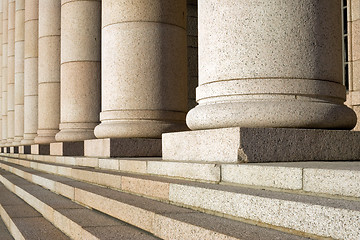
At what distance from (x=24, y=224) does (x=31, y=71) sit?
137ft

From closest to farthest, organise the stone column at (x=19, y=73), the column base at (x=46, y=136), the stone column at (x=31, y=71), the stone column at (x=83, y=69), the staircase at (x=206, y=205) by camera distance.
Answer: the staircase at (x=206, y=205) < the stone column at (x=83, y=69) < the column base at (x=46, y=136) < the stone column at (x=31, y=71) < the stone column at (x=19, y=73)

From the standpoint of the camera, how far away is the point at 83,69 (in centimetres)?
3531

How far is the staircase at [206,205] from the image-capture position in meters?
8.31

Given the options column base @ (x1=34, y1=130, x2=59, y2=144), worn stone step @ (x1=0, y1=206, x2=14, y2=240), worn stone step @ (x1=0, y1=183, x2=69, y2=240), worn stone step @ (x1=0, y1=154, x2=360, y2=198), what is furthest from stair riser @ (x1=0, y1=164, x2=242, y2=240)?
column base @ (x1=34, y1=130, x2=59, y2=144)

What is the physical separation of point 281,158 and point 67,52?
25.1m

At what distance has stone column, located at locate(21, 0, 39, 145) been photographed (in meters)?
55.1

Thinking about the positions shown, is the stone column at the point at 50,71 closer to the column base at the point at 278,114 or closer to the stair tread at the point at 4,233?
the stair tread at the point at 4,233

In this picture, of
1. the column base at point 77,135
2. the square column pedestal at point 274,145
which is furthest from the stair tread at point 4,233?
the column base at point 77,135

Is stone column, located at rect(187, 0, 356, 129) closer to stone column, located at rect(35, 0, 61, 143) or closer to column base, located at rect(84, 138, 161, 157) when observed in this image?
column base, located at rect(84, 138, 161, 157)

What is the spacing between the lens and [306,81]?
15102mm

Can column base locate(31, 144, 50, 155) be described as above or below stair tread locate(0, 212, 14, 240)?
above

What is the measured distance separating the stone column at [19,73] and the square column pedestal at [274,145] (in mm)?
54403

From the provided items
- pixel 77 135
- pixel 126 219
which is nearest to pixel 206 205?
pixel 126 219

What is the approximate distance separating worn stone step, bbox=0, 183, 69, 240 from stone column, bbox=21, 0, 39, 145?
31803 millimetres
